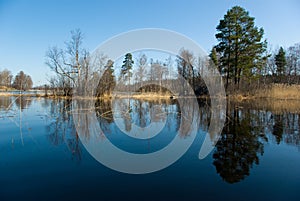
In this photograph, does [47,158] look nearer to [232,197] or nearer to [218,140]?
[232,197]

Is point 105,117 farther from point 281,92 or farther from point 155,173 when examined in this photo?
point 281,92

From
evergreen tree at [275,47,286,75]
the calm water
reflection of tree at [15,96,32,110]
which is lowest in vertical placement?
the calm water

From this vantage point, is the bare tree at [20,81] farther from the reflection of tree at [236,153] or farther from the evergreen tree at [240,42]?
the reflection of tree at [236,153]

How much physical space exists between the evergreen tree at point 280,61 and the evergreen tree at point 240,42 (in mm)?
22888

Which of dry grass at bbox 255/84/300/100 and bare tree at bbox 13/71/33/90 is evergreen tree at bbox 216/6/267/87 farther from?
bare tree at bbox 13/71/33/90

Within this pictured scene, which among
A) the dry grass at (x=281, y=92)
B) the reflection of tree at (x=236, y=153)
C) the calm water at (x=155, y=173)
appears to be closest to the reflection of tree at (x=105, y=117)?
the calm water at (x=155, y=173)

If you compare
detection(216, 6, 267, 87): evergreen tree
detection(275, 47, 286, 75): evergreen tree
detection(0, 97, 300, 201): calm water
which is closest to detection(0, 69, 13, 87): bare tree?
detection(216, 6, 267, 87): evergreen tree

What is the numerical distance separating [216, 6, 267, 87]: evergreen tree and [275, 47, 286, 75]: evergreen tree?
22.9 m

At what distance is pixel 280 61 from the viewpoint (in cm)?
3884

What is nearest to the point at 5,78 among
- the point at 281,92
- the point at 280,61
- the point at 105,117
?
the point at 105,117

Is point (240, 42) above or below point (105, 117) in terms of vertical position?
above

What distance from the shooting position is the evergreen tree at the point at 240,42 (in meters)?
19.8

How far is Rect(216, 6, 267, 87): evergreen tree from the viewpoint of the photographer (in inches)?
780

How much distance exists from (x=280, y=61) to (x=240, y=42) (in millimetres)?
25653
